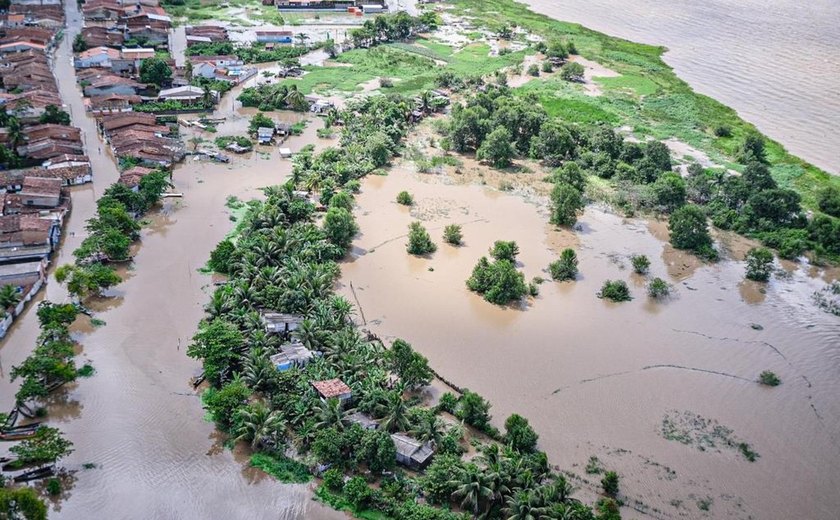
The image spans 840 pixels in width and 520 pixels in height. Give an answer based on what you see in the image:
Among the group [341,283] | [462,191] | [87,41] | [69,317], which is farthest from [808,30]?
[69,317]

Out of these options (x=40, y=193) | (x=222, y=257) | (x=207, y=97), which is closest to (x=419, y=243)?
(x=222, y=257)

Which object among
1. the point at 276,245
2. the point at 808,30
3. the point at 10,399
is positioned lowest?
the point at 10,399

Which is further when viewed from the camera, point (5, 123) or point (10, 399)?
point (5, 123)

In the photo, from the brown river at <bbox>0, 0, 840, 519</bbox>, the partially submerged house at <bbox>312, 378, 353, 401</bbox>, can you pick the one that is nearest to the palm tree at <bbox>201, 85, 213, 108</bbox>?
the brown river at <bbox>0, 0, 840, 519</bbox>

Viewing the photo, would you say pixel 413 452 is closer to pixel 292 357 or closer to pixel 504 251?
pixel 292 357

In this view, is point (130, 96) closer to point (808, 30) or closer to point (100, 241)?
point (100, 241)

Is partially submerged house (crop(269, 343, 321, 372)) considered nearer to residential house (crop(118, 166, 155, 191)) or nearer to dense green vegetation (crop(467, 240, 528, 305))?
dense green vegetation (crop(467, 240, 528, 305))

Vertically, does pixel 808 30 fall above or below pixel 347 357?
above
